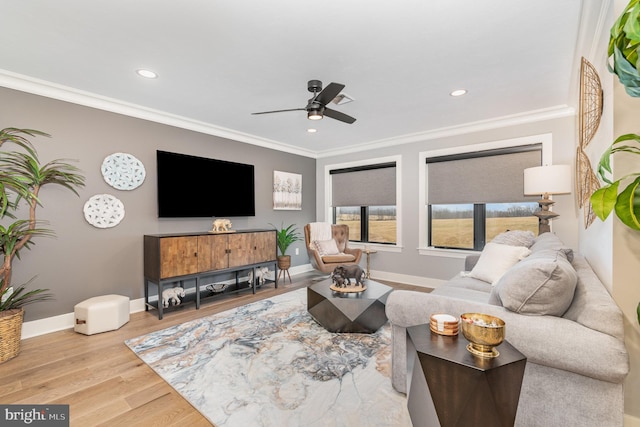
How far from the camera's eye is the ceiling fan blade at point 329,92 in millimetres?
2363

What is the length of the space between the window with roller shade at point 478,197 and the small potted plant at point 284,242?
242 centimetres

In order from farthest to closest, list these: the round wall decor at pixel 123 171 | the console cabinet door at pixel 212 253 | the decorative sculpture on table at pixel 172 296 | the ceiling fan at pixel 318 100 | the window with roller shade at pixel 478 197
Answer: the window with roller shade at pixel 478 197 → the console cabinet door at pixel 212 253 → the decorative sculpture on table at pixel 172 296 → the round wall decor at pixel 123 171 → the ceiling fan at pixel 318 100

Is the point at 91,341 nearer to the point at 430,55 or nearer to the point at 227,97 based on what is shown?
the point at 227,97

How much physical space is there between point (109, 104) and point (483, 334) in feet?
13.6

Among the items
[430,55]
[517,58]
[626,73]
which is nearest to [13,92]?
[430,55]

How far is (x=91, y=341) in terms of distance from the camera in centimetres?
271

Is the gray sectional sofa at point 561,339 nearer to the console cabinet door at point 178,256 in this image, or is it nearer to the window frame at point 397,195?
the console cabinet door at point 178,256

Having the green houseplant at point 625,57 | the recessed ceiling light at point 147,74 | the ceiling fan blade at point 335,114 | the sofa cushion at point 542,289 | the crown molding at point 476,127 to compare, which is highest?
the recessed ceiling light at point 147,74

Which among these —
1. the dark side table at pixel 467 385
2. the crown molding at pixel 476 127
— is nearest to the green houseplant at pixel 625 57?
the dark side table at pixel 467 385

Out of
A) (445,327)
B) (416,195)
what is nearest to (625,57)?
(445,327)

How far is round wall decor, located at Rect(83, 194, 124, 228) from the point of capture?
10.4 feet

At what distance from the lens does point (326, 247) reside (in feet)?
15.8

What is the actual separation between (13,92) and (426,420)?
426cm

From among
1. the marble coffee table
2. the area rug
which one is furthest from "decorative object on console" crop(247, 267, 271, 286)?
the marble coffee table
